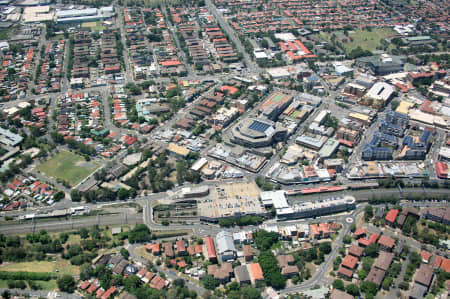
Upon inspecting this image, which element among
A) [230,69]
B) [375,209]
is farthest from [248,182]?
[230,69]

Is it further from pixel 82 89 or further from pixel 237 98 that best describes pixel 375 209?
pixel 82 89

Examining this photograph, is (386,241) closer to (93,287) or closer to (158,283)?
(158,283)

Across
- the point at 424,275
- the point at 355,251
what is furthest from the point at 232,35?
the point at 424,275

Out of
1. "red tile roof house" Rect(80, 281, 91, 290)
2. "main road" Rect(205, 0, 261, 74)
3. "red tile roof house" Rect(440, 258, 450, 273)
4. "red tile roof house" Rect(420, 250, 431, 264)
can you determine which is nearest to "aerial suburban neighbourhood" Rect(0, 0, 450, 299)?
"red tile roof house" Rect(420, 250, 431, 264)

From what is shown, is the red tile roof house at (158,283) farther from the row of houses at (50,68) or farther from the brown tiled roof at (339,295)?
the row of houses at (50,68)

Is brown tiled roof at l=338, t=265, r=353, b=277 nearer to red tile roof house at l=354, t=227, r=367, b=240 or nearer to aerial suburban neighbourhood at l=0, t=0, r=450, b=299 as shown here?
aerial suburban neighbourhood at l=0, t=0, r=450, b=299

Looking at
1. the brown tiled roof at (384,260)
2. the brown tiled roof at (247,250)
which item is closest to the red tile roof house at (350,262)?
the brown tiled roof at (384,260)
